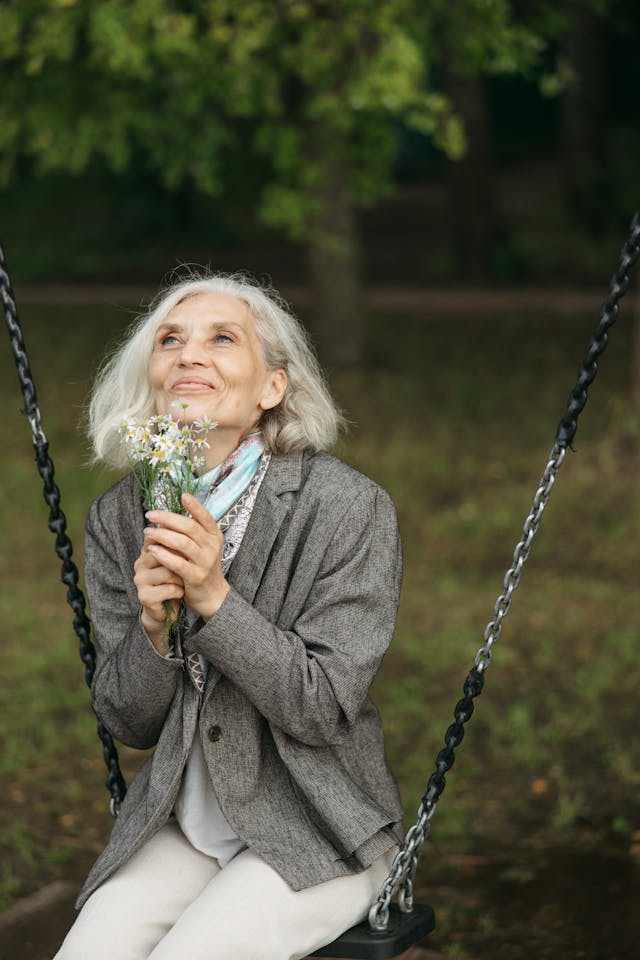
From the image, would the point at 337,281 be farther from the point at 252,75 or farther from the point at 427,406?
the point at 252,75

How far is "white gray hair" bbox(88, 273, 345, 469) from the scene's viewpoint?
10.3ft

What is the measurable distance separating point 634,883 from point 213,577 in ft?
8.84

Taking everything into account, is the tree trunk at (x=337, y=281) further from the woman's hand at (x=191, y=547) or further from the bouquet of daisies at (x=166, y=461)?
the woman's hand at (x=191, y=547)

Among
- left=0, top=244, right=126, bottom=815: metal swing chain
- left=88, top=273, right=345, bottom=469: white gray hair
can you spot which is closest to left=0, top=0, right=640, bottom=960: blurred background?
left=0, top=244, right=126, bottom=815: metal swing chain

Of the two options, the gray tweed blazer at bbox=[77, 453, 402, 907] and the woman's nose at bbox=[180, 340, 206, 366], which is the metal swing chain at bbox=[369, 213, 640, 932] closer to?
the gray tweed blazer at bbox=[77, 453, 402, 907]

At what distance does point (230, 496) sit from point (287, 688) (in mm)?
415

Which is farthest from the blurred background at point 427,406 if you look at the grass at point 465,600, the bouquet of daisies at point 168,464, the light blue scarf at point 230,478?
the bouquet of daisies at point 168,464

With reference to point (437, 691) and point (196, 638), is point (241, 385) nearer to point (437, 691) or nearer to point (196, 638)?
point (196, 638)

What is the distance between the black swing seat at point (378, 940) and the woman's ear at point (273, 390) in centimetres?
107

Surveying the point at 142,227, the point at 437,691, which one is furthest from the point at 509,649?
the point at 142,227

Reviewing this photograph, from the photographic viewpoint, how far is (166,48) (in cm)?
857

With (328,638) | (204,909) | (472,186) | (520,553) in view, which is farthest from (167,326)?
(472,186)

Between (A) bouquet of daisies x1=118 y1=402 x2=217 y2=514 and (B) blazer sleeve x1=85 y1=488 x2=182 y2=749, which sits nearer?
(A) bouquet of daisies x1=118 y1=402 x2=217 y2=514

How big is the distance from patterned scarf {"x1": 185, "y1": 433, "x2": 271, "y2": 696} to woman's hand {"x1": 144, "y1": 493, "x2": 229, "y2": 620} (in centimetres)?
20
